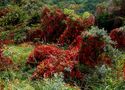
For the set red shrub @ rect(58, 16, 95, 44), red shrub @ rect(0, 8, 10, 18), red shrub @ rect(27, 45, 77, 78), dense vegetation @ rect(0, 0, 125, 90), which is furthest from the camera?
red shrub @ rect(0, 8, 10, 18)

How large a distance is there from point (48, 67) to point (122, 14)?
749 cm

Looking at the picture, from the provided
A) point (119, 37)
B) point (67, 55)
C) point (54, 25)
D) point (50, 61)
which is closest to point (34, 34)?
point (54, 25)

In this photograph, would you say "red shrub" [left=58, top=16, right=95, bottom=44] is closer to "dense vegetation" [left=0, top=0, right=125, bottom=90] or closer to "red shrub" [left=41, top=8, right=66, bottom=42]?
"dense vegetation" [left=0, top=0, right=125, bottom=90]

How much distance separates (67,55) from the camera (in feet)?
44.3

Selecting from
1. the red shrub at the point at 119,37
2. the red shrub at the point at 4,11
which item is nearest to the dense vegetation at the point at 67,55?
the red shrub at the point at 119,37

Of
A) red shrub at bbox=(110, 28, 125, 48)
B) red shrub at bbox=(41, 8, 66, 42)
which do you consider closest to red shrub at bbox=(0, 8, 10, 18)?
red shrub at bbox=(41, 8, 66, 42)

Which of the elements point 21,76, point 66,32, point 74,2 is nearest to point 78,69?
point 21,76

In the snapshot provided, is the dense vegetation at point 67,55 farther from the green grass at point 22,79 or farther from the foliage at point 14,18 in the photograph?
the foliage at point 14,18

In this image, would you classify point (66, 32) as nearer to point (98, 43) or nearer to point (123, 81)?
point (98, 43)

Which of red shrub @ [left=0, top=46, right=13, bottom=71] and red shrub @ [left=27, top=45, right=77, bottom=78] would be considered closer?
red shrub @ [left=27, top=45, right=77, bottom=78]

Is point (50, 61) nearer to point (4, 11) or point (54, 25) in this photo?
point (54, 25)

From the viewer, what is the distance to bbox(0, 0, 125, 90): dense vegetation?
37.9 ft

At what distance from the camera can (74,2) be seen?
33875mm

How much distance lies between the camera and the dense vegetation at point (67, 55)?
1155cm
